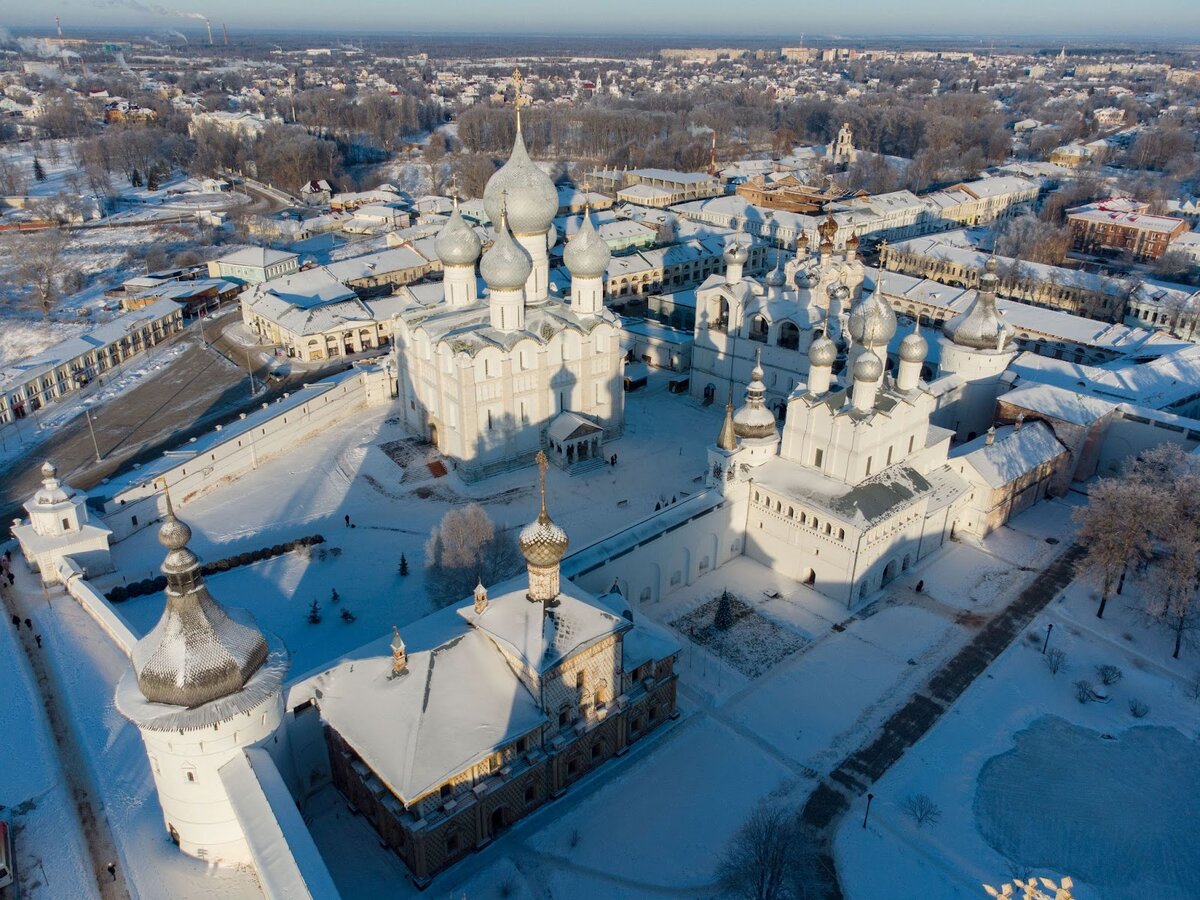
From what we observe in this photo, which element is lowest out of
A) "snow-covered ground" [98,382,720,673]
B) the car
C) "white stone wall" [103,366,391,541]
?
"snow-covered ground" [98,382,720,673]

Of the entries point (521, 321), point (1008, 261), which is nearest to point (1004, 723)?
point (521, 321)

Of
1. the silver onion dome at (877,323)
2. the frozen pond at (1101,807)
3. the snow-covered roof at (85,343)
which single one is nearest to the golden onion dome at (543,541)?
the frozen pond at (1101,807)

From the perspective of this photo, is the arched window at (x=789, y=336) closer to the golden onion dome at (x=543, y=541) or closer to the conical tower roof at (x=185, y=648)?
the golden onion dome at (x=543, y=541)

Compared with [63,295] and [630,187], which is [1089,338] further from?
[63,295]

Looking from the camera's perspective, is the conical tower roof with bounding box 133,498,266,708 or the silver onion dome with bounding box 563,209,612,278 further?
the silver onion dome with bounding box 563,209,612,278

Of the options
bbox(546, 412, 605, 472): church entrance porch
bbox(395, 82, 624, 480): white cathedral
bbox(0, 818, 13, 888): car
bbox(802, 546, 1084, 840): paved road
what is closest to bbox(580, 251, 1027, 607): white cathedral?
bbox(802, 546, 1084, 840): paved road

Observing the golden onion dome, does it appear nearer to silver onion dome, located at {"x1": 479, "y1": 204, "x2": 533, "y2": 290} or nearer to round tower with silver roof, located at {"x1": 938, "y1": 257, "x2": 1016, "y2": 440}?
silver onion dome, located at {"x1": 479, "y1": 204, "x2": 533, "y2": 290}

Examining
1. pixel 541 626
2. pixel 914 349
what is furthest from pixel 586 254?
pixel 541 626
